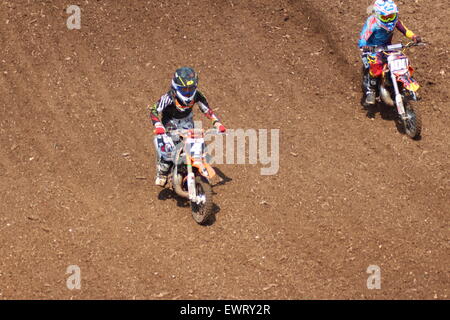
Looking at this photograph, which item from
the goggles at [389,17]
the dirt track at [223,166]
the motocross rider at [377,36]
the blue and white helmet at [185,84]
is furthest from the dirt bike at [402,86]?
the blue and white helmet at [185,84]

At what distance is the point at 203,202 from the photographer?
412 inches

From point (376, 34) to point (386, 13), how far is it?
0.55m

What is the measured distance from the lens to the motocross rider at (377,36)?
43.2 ft

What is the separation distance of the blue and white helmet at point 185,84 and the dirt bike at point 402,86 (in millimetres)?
4488

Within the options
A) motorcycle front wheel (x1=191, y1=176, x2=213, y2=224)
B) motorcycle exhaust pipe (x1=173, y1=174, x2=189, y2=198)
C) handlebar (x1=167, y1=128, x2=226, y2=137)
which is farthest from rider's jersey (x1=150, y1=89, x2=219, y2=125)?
motorcycle front wheel (x1=191, y1=176, x2=213, y2=224)

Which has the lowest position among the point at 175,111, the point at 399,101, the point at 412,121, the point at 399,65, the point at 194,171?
the point at 412,121

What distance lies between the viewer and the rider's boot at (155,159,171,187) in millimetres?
11352

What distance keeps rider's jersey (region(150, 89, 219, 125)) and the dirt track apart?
1398 millimetres

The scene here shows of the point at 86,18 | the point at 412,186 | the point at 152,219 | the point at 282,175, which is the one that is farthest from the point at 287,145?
the point at 86,18

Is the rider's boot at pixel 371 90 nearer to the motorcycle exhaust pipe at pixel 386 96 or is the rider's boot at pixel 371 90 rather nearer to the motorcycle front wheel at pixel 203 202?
the motorcycle exhaust pipe at pixel 386 96

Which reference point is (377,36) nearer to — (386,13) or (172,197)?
(386,13)

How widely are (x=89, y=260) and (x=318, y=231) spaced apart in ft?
11.8

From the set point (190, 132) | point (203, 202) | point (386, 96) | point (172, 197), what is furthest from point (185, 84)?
point (386, 96)

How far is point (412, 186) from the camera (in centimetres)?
1163
